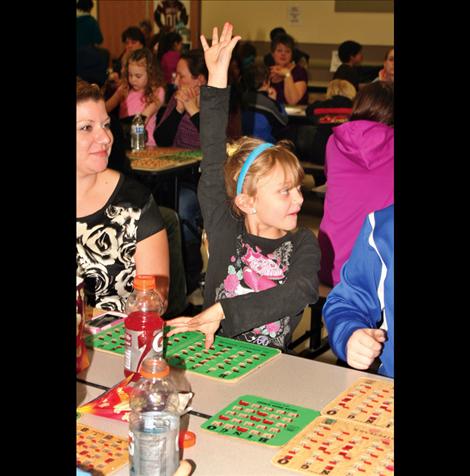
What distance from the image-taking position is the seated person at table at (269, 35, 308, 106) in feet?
29.1

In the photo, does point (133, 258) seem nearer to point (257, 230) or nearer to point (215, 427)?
point (257, 230)

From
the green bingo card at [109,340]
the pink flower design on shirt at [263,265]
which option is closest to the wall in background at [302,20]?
the pink flower design on shirt at [263,265]

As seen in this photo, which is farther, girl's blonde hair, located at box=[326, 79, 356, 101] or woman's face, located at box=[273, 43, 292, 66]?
woman's face, located at box=[273, 43, 292, 66]

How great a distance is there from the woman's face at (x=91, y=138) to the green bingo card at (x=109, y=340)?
0.62 metres

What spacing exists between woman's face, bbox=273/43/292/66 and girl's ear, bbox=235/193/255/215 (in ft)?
22.1

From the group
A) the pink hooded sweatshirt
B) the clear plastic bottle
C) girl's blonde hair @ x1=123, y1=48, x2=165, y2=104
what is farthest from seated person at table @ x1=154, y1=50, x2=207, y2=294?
the clear plastic bottle

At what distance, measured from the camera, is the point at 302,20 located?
1189cm

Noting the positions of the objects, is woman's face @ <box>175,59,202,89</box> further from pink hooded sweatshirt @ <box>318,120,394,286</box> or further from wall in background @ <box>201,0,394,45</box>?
wall in background @ <box>201,0,394,45</box>

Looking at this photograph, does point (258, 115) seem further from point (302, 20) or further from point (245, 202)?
point (302, 20)

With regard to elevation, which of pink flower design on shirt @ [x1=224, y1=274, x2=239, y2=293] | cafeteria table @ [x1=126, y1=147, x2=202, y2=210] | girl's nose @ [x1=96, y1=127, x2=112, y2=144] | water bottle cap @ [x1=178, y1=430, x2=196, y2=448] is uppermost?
girl's nose @ [x1=96, y1=127, x2=112, y2=144]

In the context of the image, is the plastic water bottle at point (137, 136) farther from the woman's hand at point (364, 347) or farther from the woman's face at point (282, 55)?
the woman's hand at point (364, 347)

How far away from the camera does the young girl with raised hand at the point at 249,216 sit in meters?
2.41
